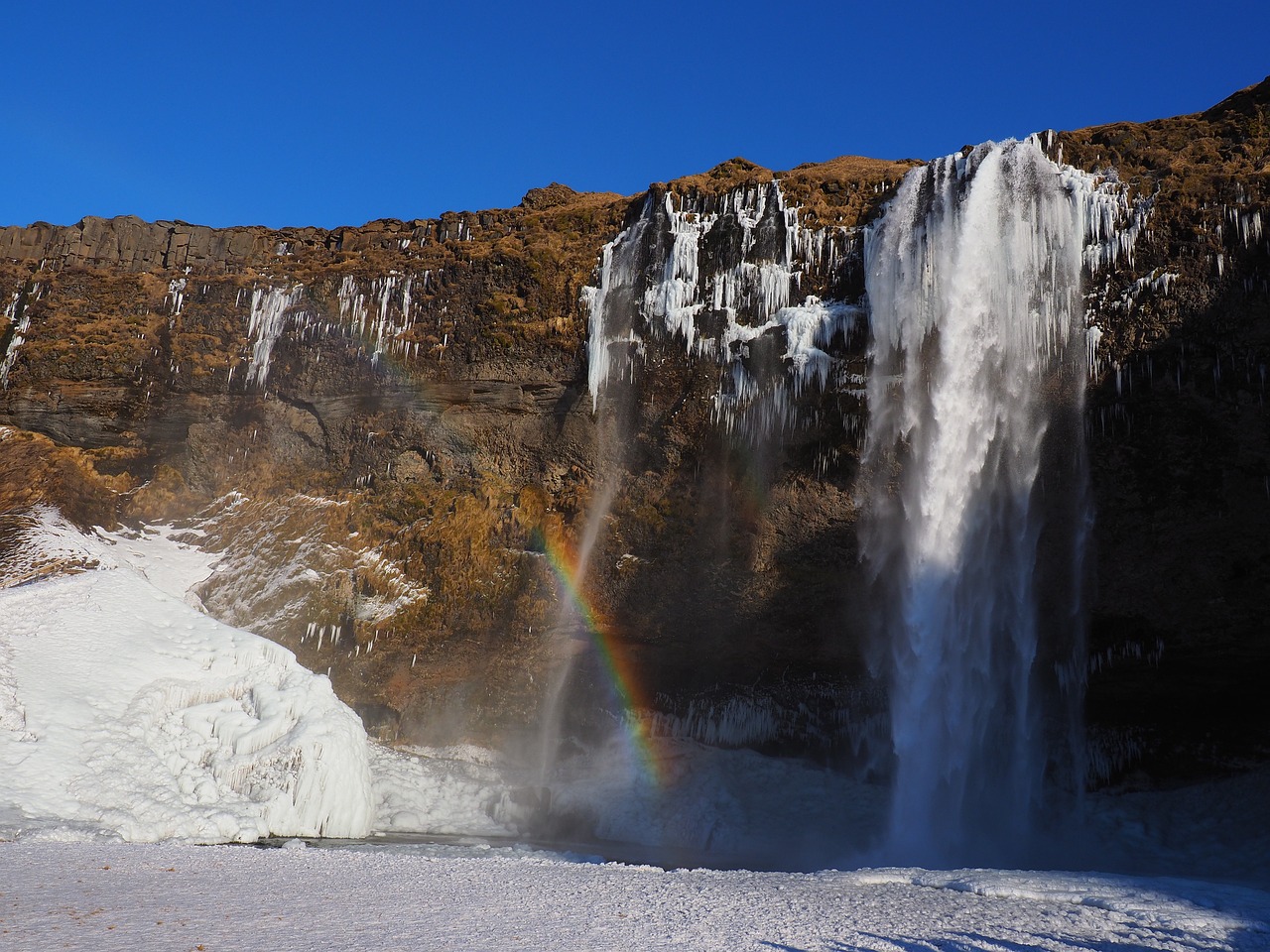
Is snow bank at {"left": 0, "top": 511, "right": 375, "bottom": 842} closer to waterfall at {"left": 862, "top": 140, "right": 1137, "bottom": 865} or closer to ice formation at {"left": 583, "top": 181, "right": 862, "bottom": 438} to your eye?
ice formation at {"left": 583, "top": 181, "right": 862, "bottom": 438}

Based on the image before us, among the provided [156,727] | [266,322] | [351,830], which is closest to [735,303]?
[266,322]

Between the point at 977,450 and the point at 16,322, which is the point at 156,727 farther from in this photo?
the point at 977,450

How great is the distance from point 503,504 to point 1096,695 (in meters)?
13.6

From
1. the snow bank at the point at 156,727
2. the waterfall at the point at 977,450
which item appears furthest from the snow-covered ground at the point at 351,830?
the waterfall at the point at 977,450

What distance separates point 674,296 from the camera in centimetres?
2005

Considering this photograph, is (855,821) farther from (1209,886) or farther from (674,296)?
(674,296)

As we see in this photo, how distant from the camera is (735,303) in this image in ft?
65.1

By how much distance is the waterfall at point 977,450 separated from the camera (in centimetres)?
1817

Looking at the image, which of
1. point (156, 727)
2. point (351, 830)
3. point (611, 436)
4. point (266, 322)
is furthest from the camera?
point (266, 322)

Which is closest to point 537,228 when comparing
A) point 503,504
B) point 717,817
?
point 503,504

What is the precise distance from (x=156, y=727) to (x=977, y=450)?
15251 mm

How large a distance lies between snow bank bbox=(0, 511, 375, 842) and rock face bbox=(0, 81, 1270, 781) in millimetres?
4808

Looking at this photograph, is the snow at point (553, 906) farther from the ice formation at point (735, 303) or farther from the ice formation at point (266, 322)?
the ice formation at point (266, 322)

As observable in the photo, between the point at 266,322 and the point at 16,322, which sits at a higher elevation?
the point at 266,322
